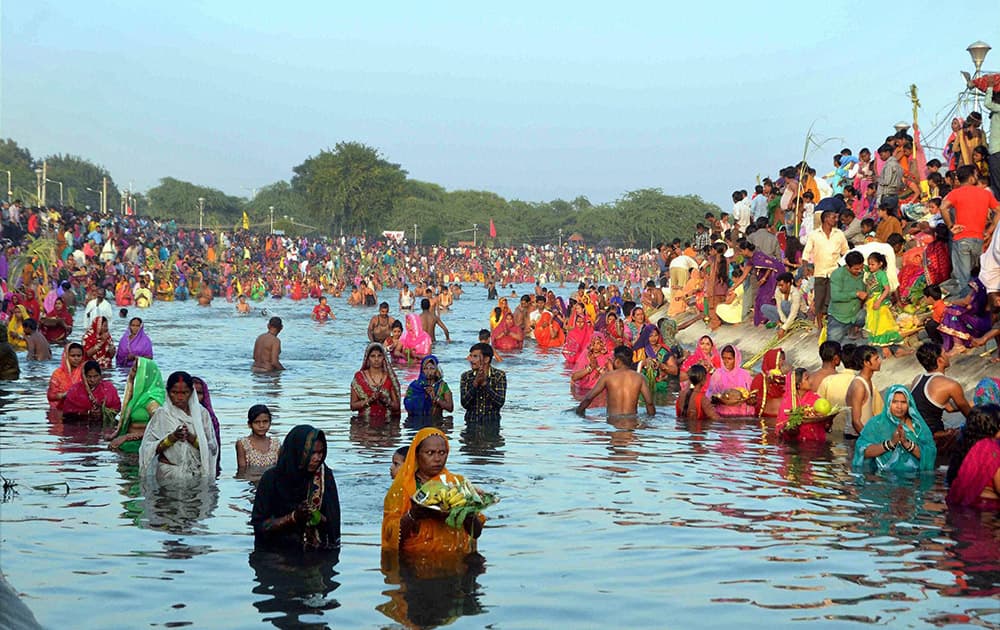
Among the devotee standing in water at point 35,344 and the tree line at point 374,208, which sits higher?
the tree line at point 374,208

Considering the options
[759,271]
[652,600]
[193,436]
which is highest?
[759,271]

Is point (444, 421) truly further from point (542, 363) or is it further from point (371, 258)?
point (371, 258)

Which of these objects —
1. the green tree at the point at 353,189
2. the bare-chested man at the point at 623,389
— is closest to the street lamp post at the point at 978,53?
the bare-chested man at the point at 623,389

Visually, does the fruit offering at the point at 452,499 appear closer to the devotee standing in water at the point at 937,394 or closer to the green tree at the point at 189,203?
the devotee standing in water at the point at 937,394

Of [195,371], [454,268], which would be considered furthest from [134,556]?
[454,268]

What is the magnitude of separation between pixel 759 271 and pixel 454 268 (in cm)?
6021

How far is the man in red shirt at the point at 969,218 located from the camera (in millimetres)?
13578

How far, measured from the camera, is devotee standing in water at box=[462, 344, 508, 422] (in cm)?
1303

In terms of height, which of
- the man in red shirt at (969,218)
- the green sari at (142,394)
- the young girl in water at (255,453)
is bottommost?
the young girl in water at (255,453)

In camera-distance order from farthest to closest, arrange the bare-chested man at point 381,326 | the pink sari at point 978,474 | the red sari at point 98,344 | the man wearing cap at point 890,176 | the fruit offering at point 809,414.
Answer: the bare-chested man at point 381,326 → the man wearing cap at point 890,176 → the red sari at point 98,344 → the fruit offering at point 809,414 → the pink sari at point 978,474

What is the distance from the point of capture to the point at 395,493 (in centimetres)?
672

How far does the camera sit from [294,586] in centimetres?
682

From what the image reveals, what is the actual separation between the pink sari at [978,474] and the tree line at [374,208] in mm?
74879

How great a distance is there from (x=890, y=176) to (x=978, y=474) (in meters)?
11.8
